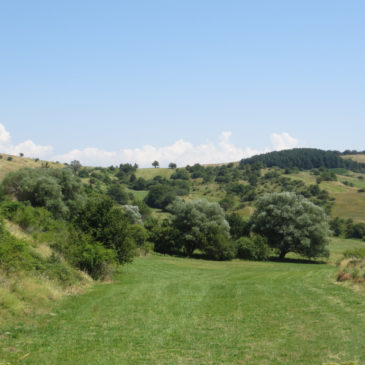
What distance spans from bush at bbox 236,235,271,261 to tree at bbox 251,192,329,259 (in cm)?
288

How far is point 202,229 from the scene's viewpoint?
66.3 metres

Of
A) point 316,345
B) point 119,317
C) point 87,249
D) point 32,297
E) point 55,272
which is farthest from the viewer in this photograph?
point 87,249

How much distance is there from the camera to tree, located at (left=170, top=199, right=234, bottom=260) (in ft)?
209

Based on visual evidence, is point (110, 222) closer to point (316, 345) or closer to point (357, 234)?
point (316, 345)

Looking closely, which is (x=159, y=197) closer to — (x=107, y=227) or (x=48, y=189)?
(x=48, y=189)

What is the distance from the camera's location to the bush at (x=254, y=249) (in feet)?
210

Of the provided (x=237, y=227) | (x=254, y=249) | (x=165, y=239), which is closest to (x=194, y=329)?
(x=254, y=249)

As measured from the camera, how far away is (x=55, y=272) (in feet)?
73.2

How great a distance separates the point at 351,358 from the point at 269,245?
5856cm

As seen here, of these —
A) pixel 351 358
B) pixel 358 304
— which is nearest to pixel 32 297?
pixel 351 358

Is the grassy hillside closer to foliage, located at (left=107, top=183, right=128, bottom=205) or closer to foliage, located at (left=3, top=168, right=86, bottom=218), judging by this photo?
foliage, located at (left=3, top=168, right=86, bottom=218)

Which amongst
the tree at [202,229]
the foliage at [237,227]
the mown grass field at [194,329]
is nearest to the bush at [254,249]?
the tree at [202,229]

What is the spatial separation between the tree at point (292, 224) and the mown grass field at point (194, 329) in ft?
137

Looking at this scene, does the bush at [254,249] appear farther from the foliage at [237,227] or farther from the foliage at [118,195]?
the foliage at [118,195]
